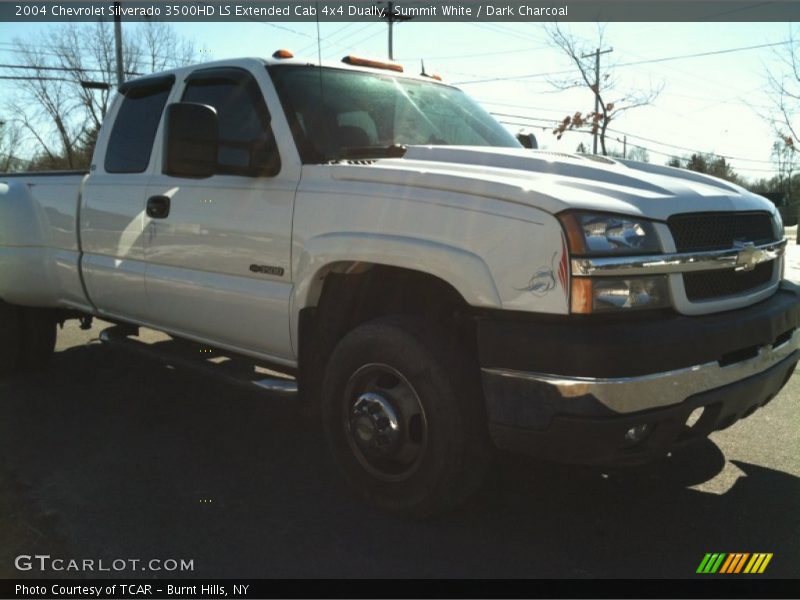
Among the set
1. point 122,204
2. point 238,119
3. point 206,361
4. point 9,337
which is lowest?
point 9,337

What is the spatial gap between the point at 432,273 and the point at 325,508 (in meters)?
1.24

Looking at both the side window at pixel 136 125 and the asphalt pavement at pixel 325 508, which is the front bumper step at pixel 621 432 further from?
the side window at pixel 136 125

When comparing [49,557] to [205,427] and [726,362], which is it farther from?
[726,362]

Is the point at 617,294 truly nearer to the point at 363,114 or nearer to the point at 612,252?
the point at 612,252

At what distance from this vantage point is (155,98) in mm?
4578

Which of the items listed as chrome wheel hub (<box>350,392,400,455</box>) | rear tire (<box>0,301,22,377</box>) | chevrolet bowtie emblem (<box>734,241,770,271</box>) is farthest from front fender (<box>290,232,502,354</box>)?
rear tire (<box>0,301,22,377</box>)

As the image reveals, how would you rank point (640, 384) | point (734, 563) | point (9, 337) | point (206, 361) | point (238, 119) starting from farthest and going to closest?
point (9, 337) < point (206, 361) < point (238, 119) < point (734, 563) < point (640, 384)

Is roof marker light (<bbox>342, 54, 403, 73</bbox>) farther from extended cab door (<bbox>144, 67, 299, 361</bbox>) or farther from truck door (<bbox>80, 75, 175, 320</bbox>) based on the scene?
truck door (<bbox>80, 75, 175, 320</bbox>)

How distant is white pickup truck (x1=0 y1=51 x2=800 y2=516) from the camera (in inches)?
99.1

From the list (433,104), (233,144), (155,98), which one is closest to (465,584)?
(233,144)

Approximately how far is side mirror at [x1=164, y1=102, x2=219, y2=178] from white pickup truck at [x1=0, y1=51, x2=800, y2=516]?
14 millimetres

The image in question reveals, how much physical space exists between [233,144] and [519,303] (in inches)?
71.1

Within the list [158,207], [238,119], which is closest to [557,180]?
[238,119]

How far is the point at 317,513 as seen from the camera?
322 centimetres
